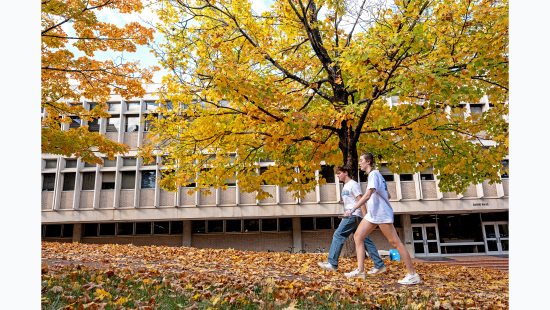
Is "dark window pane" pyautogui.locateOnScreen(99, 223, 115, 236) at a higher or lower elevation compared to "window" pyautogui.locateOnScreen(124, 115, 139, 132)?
lower

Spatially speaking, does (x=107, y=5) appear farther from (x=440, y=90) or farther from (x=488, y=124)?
(x=488, y=124)

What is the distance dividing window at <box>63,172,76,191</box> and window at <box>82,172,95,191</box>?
663 mm

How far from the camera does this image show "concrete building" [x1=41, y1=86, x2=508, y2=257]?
940 inches

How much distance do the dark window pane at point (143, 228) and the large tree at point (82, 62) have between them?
1676 centimetres

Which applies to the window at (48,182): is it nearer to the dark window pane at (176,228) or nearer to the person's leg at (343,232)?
the dark window pane at (176,228)

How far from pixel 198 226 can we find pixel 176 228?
1.43 metres

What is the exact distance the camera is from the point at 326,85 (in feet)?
31.1

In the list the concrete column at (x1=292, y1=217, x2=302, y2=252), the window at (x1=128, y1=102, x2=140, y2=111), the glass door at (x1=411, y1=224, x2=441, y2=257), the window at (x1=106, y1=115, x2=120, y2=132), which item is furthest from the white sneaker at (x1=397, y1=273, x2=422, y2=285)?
the window at (x1=128, y1=102, x2=140, y2=111)

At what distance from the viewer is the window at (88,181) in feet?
83.5

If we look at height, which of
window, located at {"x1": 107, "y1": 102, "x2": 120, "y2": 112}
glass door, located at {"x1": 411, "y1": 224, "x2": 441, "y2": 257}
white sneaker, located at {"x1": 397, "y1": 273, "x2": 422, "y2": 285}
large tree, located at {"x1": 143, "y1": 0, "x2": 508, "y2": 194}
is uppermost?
window, located at {"x1": 107, "y1": 102, "x2": 120, "y2": 112}

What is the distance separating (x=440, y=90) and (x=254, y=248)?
21.0 m

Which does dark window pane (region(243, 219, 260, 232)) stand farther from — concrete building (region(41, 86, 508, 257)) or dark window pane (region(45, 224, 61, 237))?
dark window pane (region(45, 224, 61, 237))

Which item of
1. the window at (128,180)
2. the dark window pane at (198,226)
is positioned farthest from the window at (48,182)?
→ the dark window pane at (198,226)

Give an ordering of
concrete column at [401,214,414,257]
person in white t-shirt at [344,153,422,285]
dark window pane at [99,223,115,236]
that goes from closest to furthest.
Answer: person in white t-shirt at [344,153,422,285] → concrete column at [401,214,414,257] → dark window pane at [99,223,115,236]
